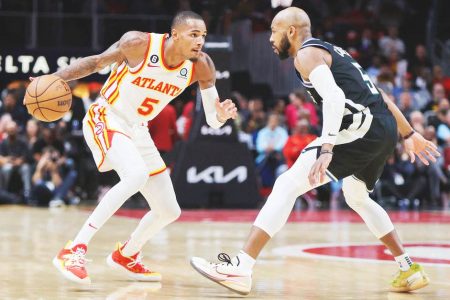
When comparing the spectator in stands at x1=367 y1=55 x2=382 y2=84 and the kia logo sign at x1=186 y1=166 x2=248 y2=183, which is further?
the spectator in stands at x1=367 y1=55 x2=382 y2=84

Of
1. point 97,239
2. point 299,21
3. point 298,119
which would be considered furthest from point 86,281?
point 298,119

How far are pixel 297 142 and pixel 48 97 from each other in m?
8.08

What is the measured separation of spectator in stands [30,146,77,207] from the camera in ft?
46.9

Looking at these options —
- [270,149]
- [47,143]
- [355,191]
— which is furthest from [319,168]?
[47,143]

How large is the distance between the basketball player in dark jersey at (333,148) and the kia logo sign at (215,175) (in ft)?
24.9

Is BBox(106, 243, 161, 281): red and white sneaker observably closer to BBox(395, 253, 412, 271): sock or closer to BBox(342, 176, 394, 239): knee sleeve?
BBox(342, 176, 394, 239): knee sleeve

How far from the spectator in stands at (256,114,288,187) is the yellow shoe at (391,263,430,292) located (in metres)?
8.83

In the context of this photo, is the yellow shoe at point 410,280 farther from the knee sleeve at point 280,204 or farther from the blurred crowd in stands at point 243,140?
the blurred crowd in stands at point 243,140

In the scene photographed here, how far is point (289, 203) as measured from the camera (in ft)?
19.3

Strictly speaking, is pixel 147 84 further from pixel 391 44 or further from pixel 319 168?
pixel 391 44

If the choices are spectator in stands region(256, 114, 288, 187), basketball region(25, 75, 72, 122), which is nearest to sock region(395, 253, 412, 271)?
basketball region(25, 75, 72, 122)

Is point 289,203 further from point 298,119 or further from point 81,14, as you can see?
point 81,14

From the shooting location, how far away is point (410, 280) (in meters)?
6.06

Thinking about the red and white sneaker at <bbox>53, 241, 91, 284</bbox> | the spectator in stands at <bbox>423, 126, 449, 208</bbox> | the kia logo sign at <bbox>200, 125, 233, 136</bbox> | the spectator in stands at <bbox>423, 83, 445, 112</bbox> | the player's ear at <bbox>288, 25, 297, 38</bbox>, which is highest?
the player's ear at <bbox>288, 25, 297, 38</bbox>
